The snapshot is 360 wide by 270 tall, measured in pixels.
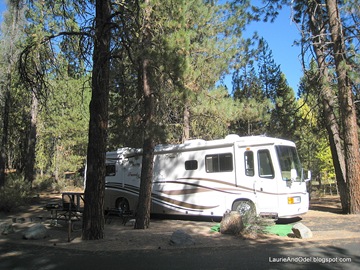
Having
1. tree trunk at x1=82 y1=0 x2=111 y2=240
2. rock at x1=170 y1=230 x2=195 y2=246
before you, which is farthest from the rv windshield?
tree trunk at x1=82 y1=0 x2=111 y2=240

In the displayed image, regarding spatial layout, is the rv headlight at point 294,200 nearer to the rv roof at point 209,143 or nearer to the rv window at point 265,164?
the rv window at point 265,164

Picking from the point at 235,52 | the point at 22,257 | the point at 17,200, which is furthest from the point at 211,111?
the point at 22,257

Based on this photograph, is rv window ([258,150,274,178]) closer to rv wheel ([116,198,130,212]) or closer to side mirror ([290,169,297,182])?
side mirror ([290,169,297,182])

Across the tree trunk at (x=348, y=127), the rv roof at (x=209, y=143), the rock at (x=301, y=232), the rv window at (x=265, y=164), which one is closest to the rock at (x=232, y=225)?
the rock at (x=301, y=232)

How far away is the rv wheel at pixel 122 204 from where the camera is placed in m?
14.8

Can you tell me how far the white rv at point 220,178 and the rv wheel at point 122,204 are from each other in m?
0.04

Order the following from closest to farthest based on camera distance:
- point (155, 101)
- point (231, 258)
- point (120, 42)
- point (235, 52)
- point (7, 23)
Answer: point (231, 258) < point (120, 42) < point (155, 101) < point (235, 52) < point (7, 23)

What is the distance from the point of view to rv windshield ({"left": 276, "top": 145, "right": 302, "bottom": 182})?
11.0m

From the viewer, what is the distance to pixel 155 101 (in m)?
10.8

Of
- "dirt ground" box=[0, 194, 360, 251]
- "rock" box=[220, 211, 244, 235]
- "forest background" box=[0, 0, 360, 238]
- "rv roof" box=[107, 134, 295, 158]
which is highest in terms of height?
"forest background" box=[0, 0, 360, 238]

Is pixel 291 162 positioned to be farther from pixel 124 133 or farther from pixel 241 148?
pixel 124 133

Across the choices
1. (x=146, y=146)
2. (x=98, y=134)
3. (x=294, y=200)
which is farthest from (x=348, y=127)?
(x=98, y=134)

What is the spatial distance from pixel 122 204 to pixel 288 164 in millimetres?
7310

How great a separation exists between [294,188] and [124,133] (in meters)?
5.75
